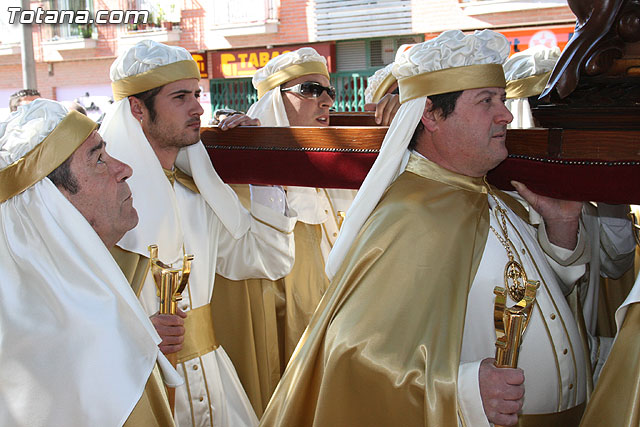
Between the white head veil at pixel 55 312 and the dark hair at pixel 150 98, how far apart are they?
1130mm

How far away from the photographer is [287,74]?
16.0 feet

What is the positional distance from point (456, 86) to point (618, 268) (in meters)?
1.55

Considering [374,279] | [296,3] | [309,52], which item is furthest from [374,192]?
[296,3]

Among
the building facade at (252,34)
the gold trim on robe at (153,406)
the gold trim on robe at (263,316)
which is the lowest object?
the gold trim on robe at (263,316)

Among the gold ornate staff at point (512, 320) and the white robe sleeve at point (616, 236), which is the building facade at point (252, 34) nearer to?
the white robe sleeve at point (616, 236)

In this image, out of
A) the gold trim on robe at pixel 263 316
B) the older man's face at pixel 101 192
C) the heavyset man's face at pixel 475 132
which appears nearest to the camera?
the older man's face at pixel 101 192

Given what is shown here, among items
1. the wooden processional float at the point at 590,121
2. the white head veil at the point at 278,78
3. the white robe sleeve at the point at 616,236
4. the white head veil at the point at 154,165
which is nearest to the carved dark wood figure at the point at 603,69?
the wooden processional float at the point at 590,121

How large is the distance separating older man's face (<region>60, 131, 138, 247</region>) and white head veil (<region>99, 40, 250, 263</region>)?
0.67 meters

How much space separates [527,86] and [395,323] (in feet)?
7.75

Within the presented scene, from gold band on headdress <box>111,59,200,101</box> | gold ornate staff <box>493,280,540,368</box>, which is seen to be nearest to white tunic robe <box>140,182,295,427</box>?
gold band on headdress <box>111,59,200,101</box>

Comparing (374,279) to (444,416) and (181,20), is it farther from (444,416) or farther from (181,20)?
(181,20)

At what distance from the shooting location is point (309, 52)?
5.04 meters

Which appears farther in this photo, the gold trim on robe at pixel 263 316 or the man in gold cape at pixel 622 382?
the gold trim on robe at pixel 263 316

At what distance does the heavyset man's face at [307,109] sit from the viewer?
473cm
